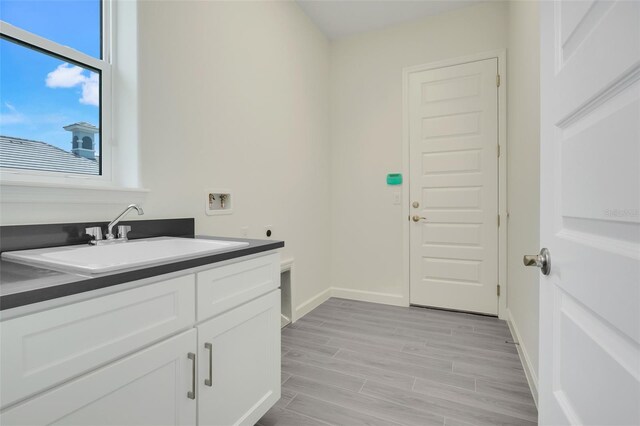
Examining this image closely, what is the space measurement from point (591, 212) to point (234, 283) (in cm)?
107

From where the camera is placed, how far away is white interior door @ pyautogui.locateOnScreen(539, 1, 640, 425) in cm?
46

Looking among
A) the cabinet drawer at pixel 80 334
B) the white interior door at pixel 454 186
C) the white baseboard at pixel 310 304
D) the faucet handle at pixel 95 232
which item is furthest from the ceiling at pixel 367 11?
the cabinet drawer at pixel 80 334

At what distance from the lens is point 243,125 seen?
2.15m

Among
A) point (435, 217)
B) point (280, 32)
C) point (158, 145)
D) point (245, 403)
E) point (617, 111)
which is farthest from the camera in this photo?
point (435, 217)

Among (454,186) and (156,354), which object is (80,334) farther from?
(454,186)

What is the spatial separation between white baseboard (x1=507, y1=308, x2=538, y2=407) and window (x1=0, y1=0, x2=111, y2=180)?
2354 mm

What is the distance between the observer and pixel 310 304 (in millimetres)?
2965

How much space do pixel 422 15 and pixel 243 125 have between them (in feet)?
6.96

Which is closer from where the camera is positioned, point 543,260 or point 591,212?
point 591,212

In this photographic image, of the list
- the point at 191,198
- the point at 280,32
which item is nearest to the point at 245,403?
the point at 191,198

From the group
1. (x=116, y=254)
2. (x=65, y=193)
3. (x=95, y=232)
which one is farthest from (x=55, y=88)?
(x=116, y=254)

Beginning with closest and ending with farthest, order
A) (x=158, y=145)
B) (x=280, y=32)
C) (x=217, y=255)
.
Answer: (x=217, y=255) → (x=158, y=145) → (x=280, y=32)

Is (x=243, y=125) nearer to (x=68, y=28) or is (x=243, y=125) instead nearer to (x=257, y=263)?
(x=68, y=28)

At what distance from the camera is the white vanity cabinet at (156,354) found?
0.65 m
